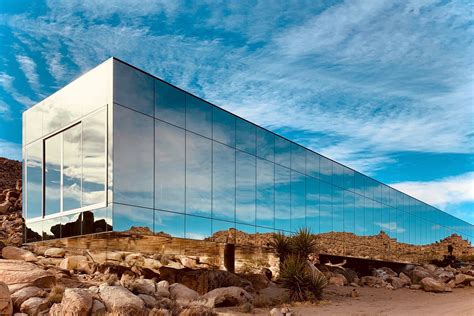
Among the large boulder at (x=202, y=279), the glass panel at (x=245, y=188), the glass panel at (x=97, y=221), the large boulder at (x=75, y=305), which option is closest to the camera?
the large boulder at (x=75, y=305)

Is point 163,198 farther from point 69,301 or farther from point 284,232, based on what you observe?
point 284,232

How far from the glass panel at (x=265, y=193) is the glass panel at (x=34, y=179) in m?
9.26

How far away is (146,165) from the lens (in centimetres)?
1798

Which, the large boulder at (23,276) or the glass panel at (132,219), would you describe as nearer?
the glass panel at (132,219)

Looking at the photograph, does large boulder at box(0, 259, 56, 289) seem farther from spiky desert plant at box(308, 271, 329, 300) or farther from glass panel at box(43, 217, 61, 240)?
spiky desert plant at box(308, 271, 329, 300)

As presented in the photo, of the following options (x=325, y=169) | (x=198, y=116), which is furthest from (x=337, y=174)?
(x=198, y=116)

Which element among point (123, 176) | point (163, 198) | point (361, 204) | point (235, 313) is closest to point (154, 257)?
point (163, 198)

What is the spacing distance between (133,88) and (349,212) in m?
20.5

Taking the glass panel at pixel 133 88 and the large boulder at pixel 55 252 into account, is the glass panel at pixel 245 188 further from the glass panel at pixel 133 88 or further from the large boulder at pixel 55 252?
the large boulder at pixel 55 252

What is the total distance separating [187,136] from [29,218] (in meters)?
7.58

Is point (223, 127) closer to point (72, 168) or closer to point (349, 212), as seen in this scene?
point (72, 168)

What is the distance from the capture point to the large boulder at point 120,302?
46.2ft

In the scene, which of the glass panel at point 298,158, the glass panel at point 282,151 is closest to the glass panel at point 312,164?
the glass panel at point 298,158

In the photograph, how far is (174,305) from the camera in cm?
1536
